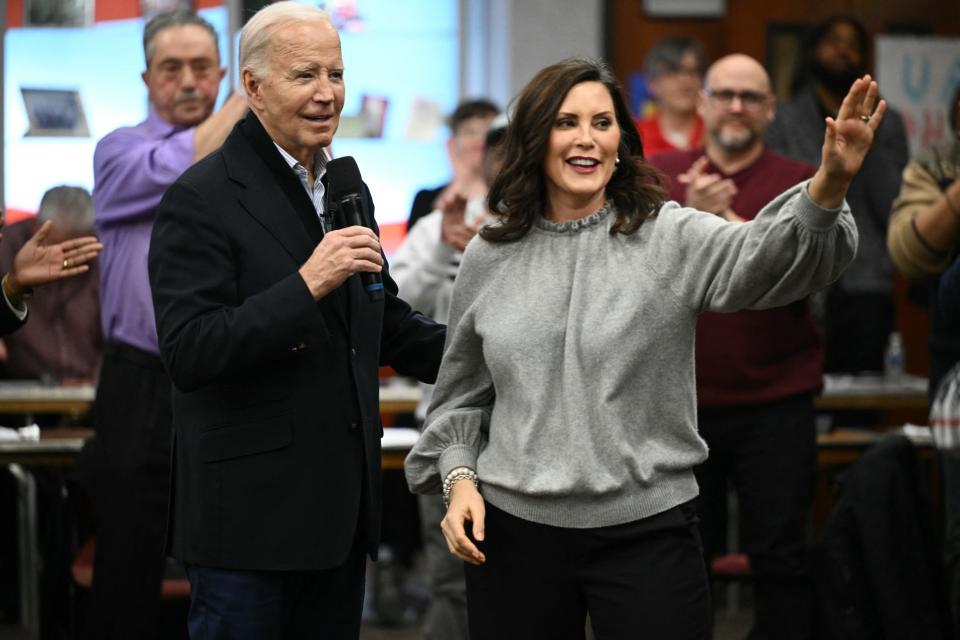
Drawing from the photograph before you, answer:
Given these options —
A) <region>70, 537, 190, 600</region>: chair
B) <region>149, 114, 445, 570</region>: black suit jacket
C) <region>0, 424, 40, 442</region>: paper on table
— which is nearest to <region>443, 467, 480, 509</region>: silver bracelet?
<region>149, 114, 445, 570</region>: black suit jacket

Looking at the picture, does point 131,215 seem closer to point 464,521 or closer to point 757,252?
point 464,521

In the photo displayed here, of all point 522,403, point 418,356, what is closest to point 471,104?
point 418,356

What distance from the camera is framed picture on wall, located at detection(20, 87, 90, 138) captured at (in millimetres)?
6465

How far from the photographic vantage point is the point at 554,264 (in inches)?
104

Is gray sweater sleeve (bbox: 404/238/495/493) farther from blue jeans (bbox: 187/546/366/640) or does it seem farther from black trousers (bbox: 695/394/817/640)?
black trousers (bbox: 695/394/817/640)

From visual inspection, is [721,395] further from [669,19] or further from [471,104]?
[669,19]

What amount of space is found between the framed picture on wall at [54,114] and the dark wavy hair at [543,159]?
406 centimetres

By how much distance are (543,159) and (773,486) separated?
1.67 m

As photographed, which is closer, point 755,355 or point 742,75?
point 755,355

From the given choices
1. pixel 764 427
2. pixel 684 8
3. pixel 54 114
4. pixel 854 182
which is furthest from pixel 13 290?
pixel 684 8

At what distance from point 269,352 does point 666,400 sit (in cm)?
68

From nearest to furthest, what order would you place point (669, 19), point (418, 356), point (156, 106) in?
1. point (418, 356)
2. point (156, 106)
3. point (669, 19)

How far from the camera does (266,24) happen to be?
8.69ft

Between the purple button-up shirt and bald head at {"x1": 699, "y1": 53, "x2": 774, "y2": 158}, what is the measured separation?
150 cm
